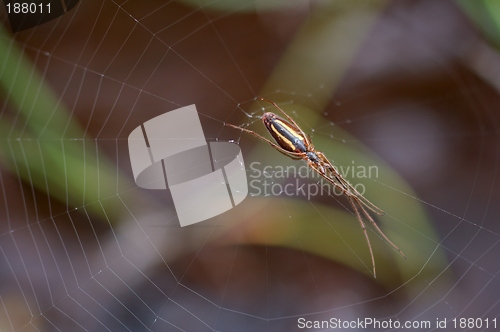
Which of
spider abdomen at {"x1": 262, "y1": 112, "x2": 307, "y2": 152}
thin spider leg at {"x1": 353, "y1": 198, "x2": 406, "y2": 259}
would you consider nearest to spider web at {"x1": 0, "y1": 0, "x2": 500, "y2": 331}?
thin spider leg at {"x1": 353, "y1": 198, "x2": 406, "y2": 259}

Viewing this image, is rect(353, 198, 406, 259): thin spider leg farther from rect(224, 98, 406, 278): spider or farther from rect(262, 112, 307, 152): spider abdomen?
rect(262, 112, 307, 152): spider abdomen

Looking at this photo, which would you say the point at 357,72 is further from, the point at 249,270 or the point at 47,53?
the point at 47,53

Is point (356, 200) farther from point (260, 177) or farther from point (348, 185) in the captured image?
point (260, 177)

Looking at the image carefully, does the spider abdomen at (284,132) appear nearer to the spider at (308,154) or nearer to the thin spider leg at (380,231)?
the spider at (308,154)

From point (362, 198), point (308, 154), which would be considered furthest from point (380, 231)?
point (308, 154)

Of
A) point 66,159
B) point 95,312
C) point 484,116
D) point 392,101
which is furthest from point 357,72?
point 95,312

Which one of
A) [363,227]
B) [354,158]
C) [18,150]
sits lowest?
[363,227]
